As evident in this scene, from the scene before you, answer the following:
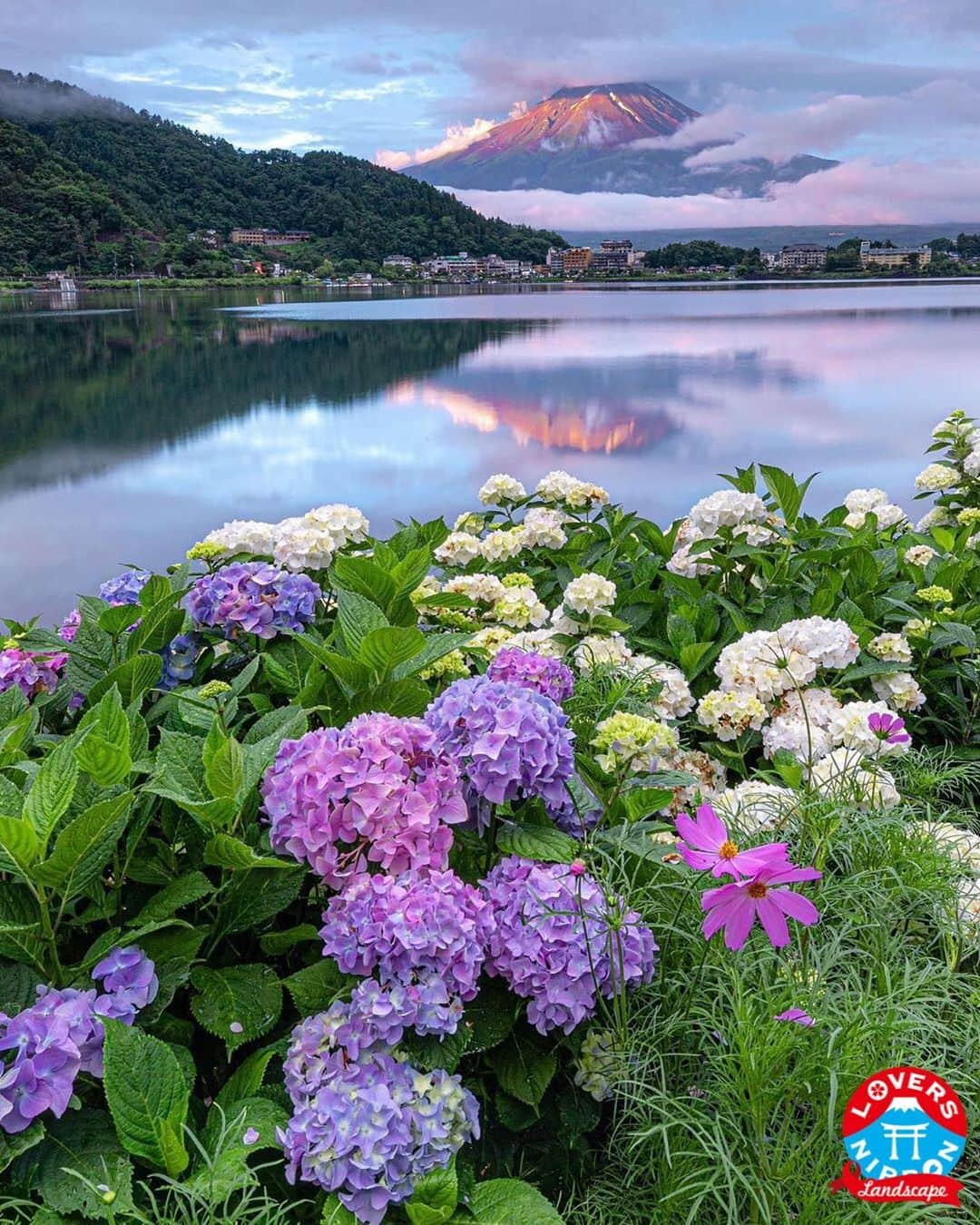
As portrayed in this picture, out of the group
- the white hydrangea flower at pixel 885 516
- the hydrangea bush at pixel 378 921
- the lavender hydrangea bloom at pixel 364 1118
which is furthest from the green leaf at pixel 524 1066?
the white hydrangea flower at pixel 885 516

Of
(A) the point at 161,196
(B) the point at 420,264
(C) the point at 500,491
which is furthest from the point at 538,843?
(B) the point at 420,264

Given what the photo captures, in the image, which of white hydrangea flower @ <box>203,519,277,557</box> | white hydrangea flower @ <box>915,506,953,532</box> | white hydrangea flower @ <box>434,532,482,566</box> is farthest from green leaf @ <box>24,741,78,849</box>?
white hydrangea flower @ <box>915,506,953,532</box>

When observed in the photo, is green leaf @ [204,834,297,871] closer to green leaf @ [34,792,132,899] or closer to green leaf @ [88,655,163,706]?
green leaf @ [34,792,132,899]

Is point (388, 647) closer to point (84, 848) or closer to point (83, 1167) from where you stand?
point (84, 848)

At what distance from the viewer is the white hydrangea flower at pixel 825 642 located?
92.4 inches

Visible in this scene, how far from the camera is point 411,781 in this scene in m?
1.30

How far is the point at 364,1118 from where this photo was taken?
108 cm

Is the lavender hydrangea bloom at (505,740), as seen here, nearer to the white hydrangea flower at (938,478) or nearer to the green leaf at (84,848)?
the green leaf at (84,848)

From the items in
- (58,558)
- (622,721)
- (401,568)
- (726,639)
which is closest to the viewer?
(622,721)

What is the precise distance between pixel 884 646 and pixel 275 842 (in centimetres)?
192

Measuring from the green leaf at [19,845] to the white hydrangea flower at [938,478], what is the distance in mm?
4121

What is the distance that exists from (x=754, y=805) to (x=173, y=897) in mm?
1099

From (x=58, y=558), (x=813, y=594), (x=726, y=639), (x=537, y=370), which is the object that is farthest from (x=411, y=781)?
(x=537, y=370)

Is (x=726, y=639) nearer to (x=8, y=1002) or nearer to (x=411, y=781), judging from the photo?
(x=411, y=781)
